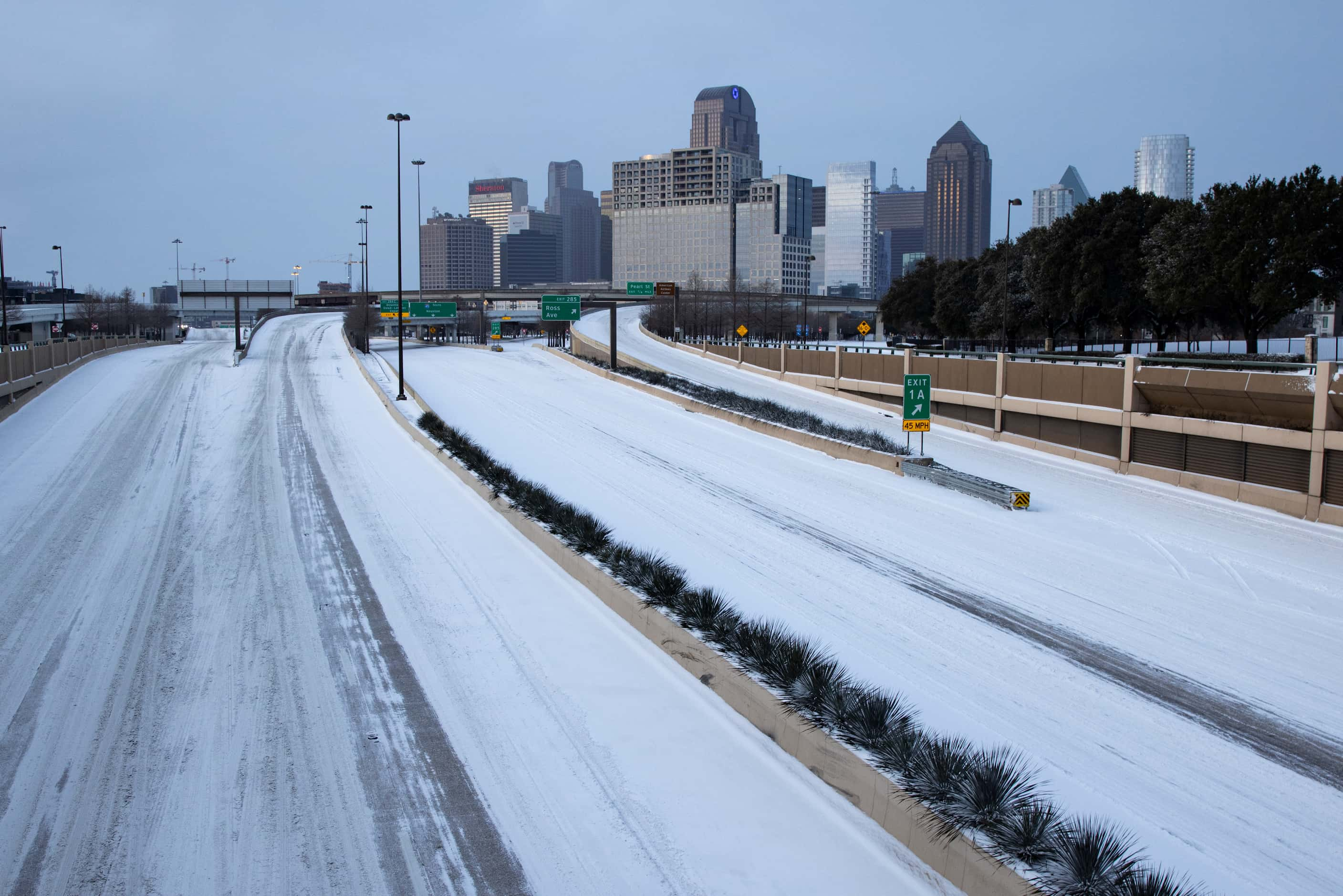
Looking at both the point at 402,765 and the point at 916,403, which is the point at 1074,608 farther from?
the point at 916,403

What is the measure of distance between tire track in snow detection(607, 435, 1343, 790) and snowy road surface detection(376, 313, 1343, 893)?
1.4 inches

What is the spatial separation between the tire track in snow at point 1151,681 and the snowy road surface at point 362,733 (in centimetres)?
505

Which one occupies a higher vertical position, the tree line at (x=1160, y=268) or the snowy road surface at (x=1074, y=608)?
the tree line at (x=1160, y=268)

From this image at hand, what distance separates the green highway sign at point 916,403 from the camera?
81.2ft

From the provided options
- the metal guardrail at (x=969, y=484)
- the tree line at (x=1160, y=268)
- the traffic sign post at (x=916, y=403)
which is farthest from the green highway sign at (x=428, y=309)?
the metal guardrail at (x=969, y=484)

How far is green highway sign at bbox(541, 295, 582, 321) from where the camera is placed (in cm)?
6612

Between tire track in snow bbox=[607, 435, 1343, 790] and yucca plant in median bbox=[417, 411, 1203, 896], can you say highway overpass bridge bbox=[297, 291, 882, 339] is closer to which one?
tire track in snow bbox=[607, 435, 1343, 790]

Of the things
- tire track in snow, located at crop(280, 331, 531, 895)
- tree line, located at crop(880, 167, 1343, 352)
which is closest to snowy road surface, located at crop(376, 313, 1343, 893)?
tire track in snow, located at crop(280, 331, 531, 895)

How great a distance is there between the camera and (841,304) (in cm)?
15300

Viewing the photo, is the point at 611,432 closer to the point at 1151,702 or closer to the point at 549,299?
the point at 1151,702

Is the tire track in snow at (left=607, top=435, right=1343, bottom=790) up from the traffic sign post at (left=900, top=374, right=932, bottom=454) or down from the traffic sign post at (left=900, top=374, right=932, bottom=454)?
down

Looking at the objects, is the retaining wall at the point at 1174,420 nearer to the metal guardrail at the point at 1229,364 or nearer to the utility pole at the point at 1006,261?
the metal guardrail at the point at 1229,364

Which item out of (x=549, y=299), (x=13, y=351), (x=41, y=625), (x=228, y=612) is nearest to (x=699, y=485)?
(x=228, y=612)

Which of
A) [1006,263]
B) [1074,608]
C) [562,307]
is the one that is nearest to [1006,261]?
[1006,263]
